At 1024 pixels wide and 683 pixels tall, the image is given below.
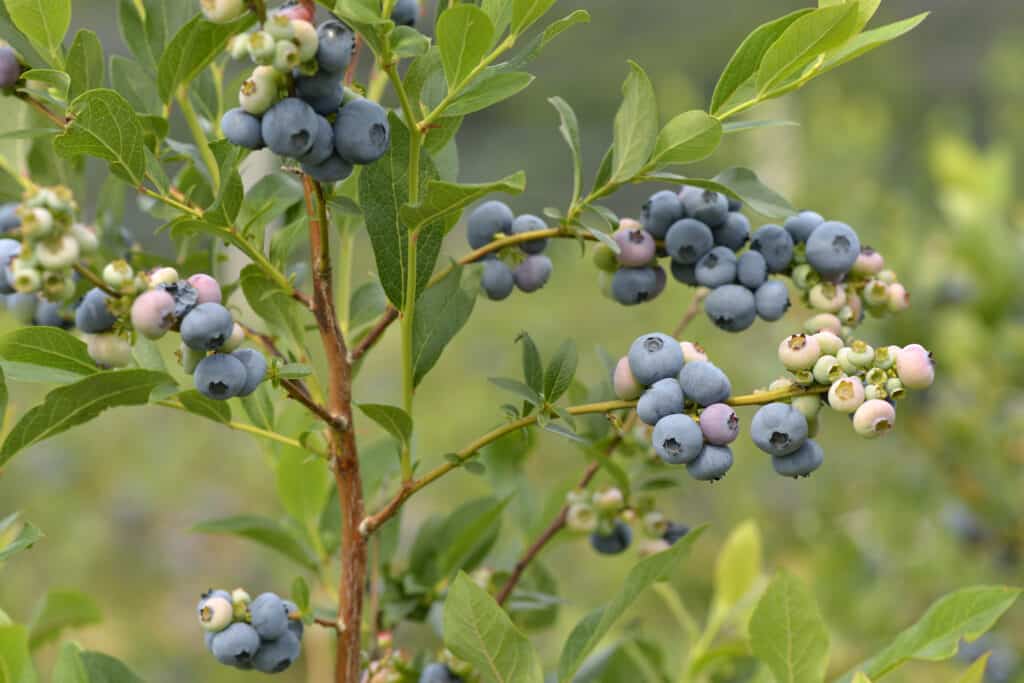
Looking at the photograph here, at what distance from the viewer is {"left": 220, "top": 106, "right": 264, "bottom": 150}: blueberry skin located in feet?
1.78

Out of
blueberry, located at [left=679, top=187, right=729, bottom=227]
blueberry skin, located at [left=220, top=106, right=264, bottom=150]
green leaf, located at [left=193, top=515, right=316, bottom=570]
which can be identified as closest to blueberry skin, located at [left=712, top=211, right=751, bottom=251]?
blueberry, located at [left=679, top=187, right=729, bottom=227]

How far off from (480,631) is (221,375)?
0.22 m

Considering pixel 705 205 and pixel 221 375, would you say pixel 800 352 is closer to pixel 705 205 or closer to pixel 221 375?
pixel 705 205

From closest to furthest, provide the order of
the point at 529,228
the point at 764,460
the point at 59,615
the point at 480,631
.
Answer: the point at 480,631 → the point at 529,228 → the point at 59,615 → the point at 764,460

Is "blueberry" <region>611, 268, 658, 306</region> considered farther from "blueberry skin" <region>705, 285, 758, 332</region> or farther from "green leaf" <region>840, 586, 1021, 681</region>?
"green leaf" <region>840, 586, 1021, 681</region>

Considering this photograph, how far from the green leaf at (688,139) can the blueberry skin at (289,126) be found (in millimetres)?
220

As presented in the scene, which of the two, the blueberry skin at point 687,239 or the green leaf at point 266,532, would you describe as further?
the green leaf at point 266,532

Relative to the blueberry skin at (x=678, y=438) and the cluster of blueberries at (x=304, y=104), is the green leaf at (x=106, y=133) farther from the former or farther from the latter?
the blueberry skin at (x=678, y=438)

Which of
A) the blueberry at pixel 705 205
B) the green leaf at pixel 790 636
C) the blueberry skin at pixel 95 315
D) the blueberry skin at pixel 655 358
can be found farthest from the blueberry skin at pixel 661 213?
the blueberry skin at pixel 95 315

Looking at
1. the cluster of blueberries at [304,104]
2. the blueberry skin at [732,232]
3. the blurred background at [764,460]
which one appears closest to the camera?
the cluster of blueberries at [304,104]

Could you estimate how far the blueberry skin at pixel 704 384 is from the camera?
0.59 meters

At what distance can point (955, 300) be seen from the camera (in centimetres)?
207

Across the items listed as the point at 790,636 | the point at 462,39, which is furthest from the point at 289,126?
the point at 790,636

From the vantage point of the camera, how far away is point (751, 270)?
71 cm
